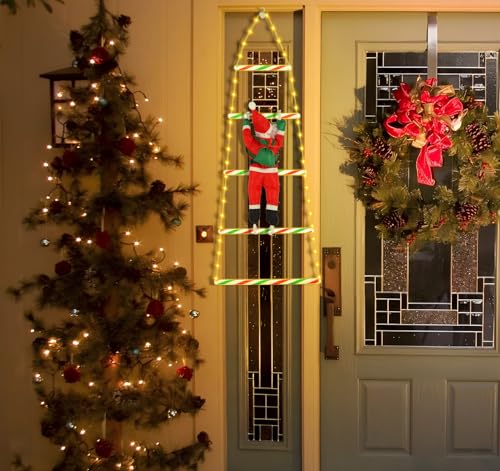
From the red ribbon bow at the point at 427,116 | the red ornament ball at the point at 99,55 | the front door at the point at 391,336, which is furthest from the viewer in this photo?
the front door at the point at 391,336

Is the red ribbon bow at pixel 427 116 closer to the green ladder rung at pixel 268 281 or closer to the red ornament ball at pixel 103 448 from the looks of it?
the green ladder rung at pixel 268 281

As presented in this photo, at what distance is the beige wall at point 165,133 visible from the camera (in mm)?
2586

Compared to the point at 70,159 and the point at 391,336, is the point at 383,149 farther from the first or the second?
the point at 70,159

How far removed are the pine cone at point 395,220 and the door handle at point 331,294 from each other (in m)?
0.27

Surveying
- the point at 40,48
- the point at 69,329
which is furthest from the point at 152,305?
the point at 40,48

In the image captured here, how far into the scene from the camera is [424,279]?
269 centimetres

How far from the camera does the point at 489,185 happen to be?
8.36 feet

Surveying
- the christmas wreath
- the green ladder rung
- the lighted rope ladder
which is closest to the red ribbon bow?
the christmas wreath

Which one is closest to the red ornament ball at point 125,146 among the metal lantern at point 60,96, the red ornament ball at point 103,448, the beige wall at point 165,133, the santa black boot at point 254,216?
the metal lantern at point 60,96

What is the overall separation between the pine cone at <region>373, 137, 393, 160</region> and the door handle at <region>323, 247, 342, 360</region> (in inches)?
18.6

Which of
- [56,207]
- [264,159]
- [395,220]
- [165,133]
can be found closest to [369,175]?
Answer: [395,220]

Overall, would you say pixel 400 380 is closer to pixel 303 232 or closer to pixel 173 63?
pixel 303 232

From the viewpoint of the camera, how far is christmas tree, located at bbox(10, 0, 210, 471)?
86.9 inches

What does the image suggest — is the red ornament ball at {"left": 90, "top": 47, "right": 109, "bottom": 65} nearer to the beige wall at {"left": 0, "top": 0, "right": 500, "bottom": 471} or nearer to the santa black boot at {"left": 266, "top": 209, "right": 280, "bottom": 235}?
the beige wall at {"left": 0, "top": 0, "right": 500, "bottom": 471}
